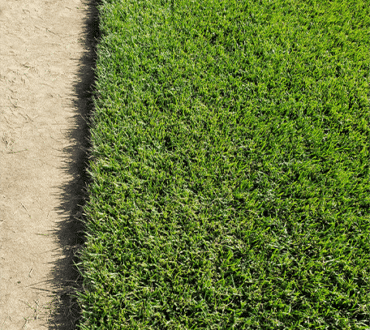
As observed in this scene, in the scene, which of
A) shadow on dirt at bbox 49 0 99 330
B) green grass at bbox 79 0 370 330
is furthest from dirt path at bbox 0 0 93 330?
green grass at bbox 79 0 370 330

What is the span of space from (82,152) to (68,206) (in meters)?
0.68

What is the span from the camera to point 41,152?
2955 mm

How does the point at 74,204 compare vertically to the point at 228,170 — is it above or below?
below

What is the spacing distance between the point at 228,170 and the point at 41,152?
2.14 metres

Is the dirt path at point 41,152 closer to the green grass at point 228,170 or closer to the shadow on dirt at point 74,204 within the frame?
the shadow on dirt at point 74,204

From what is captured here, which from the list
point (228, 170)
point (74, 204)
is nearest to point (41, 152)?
point (74, 204)

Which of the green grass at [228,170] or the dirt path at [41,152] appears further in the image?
the dirt path at [41,152]

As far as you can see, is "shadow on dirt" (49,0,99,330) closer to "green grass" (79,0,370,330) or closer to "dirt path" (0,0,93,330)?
"dirt path" (0,0,93,330)

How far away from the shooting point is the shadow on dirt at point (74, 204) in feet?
6.97

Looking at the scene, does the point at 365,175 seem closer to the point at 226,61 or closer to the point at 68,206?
the point at 226,61

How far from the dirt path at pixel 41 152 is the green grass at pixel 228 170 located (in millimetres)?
289

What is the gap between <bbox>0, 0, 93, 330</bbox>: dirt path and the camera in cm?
218

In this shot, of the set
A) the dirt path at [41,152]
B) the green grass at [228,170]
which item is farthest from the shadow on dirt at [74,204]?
the green grass at [228,170]

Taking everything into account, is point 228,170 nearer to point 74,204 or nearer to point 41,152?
point 74,204
